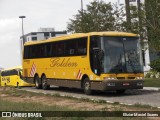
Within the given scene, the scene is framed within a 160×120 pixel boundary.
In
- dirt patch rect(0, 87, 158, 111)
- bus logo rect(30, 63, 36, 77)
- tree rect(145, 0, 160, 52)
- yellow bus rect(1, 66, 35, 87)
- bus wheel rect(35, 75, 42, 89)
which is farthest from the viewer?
yellow bus rect(1, 66, 35, 87)

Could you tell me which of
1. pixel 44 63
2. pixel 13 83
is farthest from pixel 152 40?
pixel 13 83

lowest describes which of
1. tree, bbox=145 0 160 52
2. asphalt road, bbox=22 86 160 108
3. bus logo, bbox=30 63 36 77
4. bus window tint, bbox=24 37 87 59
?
asphalt road, bbox=22 86 160 108

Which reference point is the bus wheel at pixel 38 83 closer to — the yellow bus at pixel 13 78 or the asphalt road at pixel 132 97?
the asphalt road at pixel 132 97

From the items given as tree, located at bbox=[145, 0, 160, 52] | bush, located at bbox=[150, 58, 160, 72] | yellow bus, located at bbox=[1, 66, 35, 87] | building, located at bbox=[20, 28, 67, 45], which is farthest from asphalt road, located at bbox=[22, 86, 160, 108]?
building, located at bbox=[20, 28, 67, 45]

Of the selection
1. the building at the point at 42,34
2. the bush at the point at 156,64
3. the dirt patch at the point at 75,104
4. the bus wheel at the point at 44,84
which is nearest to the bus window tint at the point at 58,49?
the bus wheel at the point at 44,84

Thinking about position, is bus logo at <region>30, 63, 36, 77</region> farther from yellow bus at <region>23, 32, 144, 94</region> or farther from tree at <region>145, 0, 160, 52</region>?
tree at <region>145, 0, 160, 52</region>

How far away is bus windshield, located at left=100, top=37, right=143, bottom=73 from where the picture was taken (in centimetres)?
2275

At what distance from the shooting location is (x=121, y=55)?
2300cm

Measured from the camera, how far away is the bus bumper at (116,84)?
74.2 feet

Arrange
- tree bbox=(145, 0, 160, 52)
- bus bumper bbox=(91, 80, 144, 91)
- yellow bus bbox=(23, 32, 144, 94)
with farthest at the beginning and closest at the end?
1. tree bbox=(145, 0, 160, 52)
2. yellow bus bbox=(23, 32, 144, 94)
3. bus bumper bbox=(91, 80, 144, 91)

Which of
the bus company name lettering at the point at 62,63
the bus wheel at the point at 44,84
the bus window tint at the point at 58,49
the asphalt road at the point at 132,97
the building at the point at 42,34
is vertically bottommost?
the asphalt road at the point at 132,97

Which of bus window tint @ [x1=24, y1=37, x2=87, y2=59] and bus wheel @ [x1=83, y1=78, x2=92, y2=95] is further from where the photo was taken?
bus window tint @ [x1=24, y1=37, x2=87, y2=59]

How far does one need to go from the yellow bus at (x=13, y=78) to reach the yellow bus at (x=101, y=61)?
14.5m

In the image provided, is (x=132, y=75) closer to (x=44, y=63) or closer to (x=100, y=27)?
(x=44, y=63)
